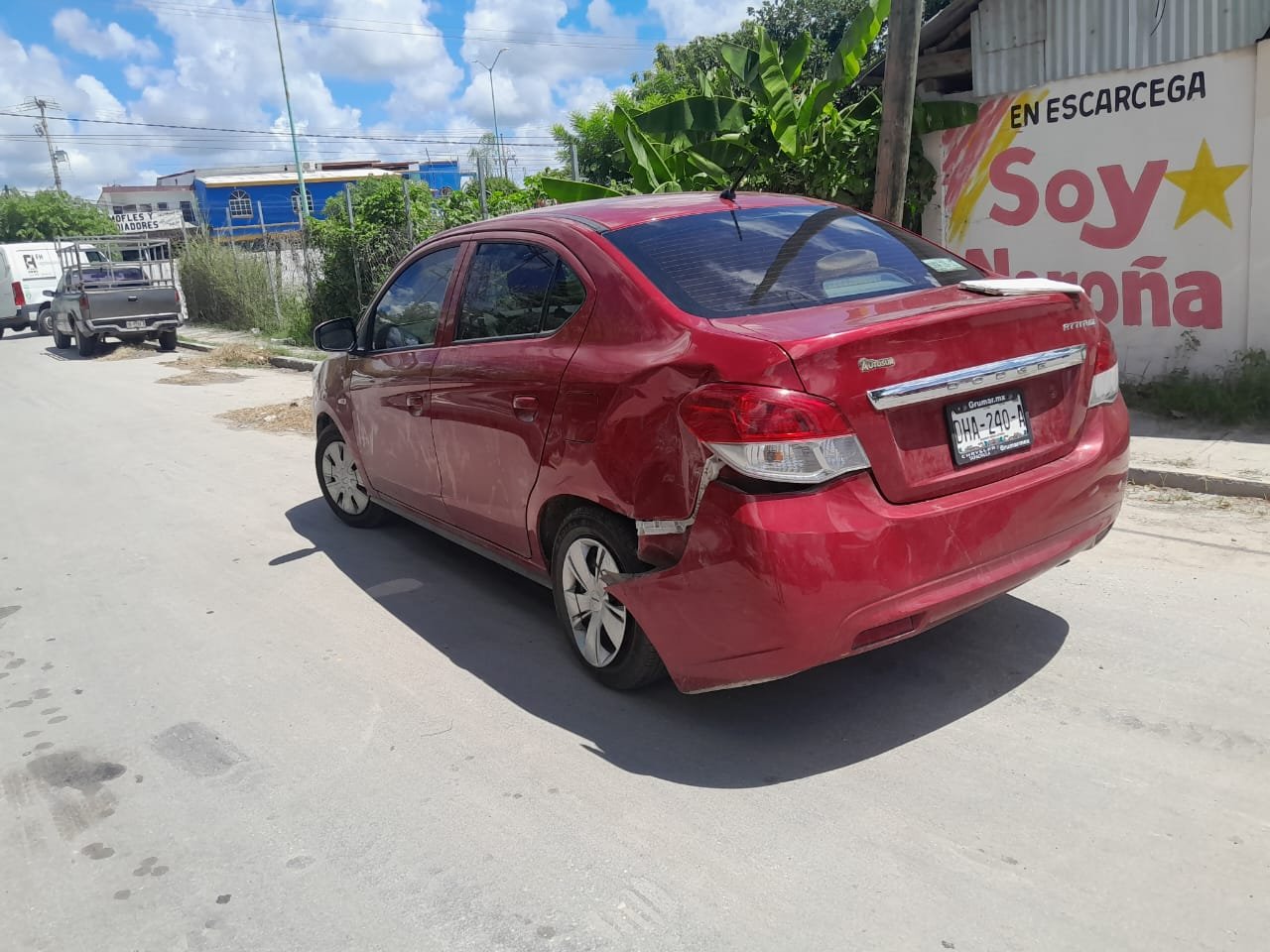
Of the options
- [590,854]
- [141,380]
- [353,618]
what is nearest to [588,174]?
[141,380]

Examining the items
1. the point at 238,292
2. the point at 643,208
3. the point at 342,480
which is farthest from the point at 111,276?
the point at 643,208

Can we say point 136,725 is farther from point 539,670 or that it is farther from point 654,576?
point 654,576

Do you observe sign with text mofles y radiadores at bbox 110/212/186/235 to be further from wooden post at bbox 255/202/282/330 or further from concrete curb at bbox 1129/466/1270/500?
concrete curb at bbox 1129/466/1270/500

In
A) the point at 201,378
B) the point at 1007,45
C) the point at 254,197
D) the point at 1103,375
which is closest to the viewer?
the point at 1103,375

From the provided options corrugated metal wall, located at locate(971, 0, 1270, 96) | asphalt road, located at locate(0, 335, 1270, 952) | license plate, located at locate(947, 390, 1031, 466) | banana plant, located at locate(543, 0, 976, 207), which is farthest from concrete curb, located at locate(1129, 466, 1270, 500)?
banana plant, located at locate(543, 0, 976, 207)

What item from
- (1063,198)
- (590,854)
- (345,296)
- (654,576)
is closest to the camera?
(590,854)

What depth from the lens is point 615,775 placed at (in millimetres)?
3529

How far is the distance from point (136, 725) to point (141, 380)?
45.1 feet

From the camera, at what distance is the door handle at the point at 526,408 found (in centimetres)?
418

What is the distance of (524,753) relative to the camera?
A: 3.72 meters

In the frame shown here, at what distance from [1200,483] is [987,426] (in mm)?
3437

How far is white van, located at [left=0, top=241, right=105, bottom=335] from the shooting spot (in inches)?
1073

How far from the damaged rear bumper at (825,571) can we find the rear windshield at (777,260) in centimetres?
84

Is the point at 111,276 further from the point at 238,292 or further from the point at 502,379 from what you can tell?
the point at 502,379
